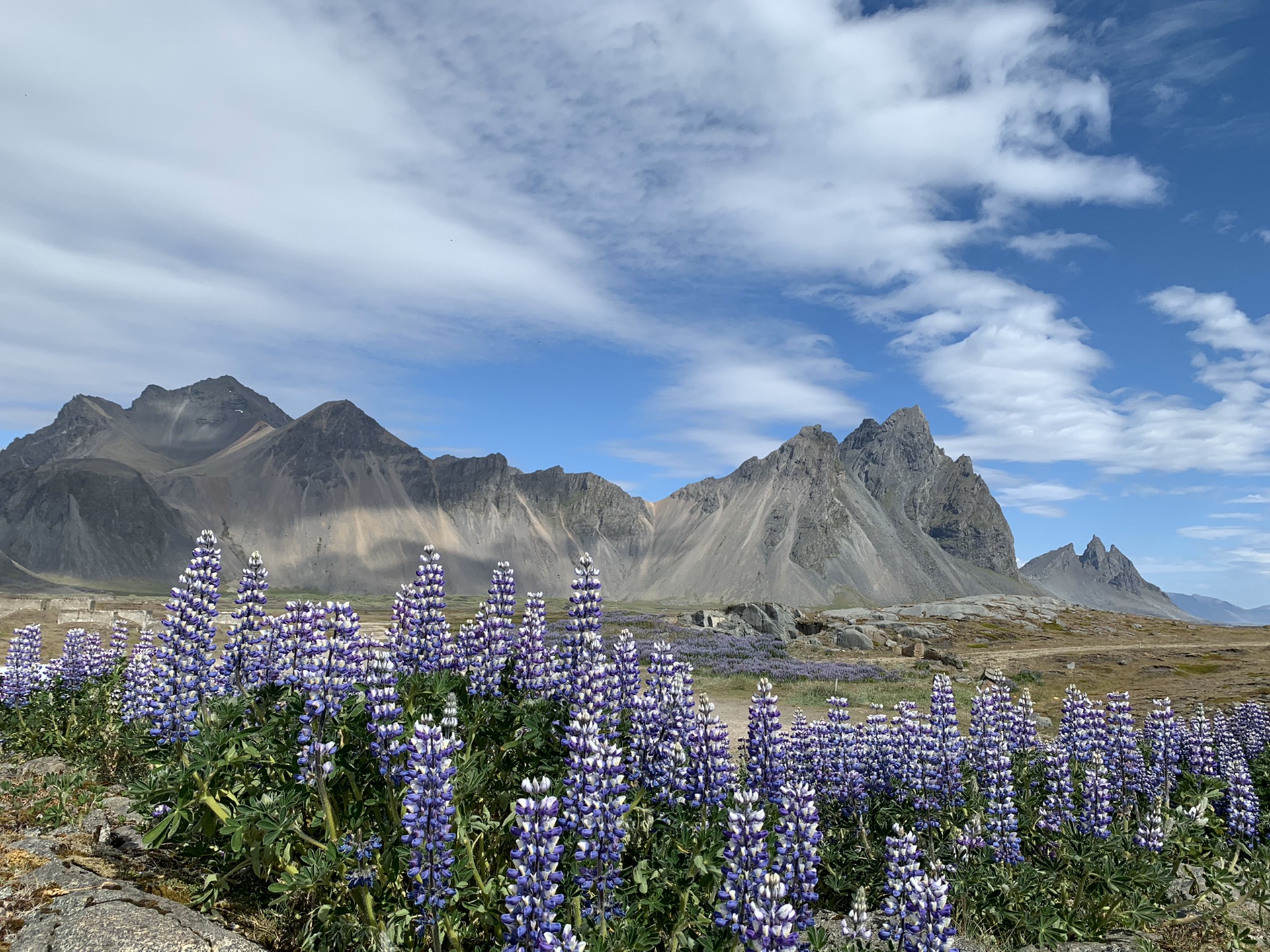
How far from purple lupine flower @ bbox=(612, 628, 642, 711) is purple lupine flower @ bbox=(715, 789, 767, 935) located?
2695 mm

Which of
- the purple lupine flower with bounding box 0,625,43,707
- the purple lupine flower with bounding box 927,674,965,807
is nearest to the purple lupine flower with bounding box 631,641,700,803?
the purple lupine flower with bounding box 927,674,965,807

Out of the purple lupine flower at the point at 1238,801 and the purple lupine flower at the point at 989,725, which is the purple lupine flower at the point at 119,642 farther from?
the purple lupine flower at the point at 1238,801

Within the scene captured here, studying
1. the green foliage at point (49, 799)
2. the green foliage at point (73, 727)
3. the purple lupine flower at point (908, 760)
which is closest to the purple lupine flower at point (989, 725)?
the purple lupine flower at point (908, 760)

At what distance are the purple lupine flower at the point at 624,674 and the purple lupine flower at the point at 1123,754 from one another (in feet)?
24.7

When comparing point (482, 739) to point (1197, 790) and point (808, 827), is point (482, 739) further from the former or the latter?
point (1197, 790)

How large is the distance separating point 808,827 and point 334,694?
4.17 meters

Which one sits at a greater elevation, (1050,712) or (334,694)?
(334,694)

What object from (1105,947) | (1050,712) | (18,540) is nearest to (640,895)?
(1105,947)

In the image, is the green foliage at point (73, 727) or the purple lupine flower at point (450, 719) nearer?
the purple lupine flower at point (450, 719)

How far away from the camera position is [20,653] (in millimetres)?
13977

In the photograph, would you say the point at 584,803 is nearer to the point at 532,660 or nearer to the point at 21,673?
the point at 532,660

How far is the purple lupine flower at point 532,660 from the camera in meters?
7.85

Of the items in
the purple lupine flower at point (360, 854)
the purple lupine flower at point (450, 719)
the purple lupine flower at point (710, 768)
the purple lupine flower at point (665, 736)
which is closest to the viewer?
the purple lupine flower at point (450, 719)

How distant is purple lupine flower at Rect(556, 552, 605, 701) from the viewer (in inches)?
298
